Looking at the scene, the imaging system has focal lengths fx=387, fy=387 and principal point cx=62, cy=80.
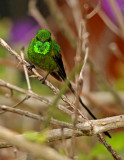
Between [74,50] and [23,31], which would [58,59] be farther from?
[74,50]

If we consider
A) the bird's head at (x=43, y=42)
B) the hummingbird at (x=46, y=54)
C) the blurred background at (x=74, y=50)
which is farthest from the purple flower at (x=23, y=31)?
the bird's head at (x=43, y=42)

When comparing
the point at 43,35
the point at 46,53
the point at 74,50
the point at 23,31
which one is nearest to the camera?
the point at 43,35

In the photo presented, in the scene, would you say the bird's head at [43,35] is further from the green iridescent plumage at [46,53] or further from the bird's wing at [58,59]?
the bird's wing at [58,59]

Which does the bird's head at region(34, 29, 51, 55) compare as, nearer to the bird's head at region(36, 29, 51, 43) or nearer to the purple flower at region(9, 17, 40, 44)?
the bird's head at region(36, 29, 51, 43)

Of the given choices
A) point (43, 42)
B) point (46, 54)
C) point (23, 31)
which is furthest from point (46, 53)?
point (23, 31)

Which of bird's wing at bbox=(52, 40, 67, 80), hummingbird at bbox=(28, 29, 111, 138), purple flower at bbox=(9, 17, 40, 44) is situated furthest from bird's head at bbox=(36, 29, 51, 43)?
purple flower at bbox=(9, 17, 40, 44)

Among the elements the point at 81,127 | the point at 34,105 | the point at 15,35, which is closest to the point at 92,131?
the point at 81,127

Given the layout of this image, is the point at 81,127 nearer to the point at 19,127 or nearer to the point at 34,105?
the point at 34,105

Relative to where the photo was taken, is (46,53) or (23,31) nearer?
(46,53)
